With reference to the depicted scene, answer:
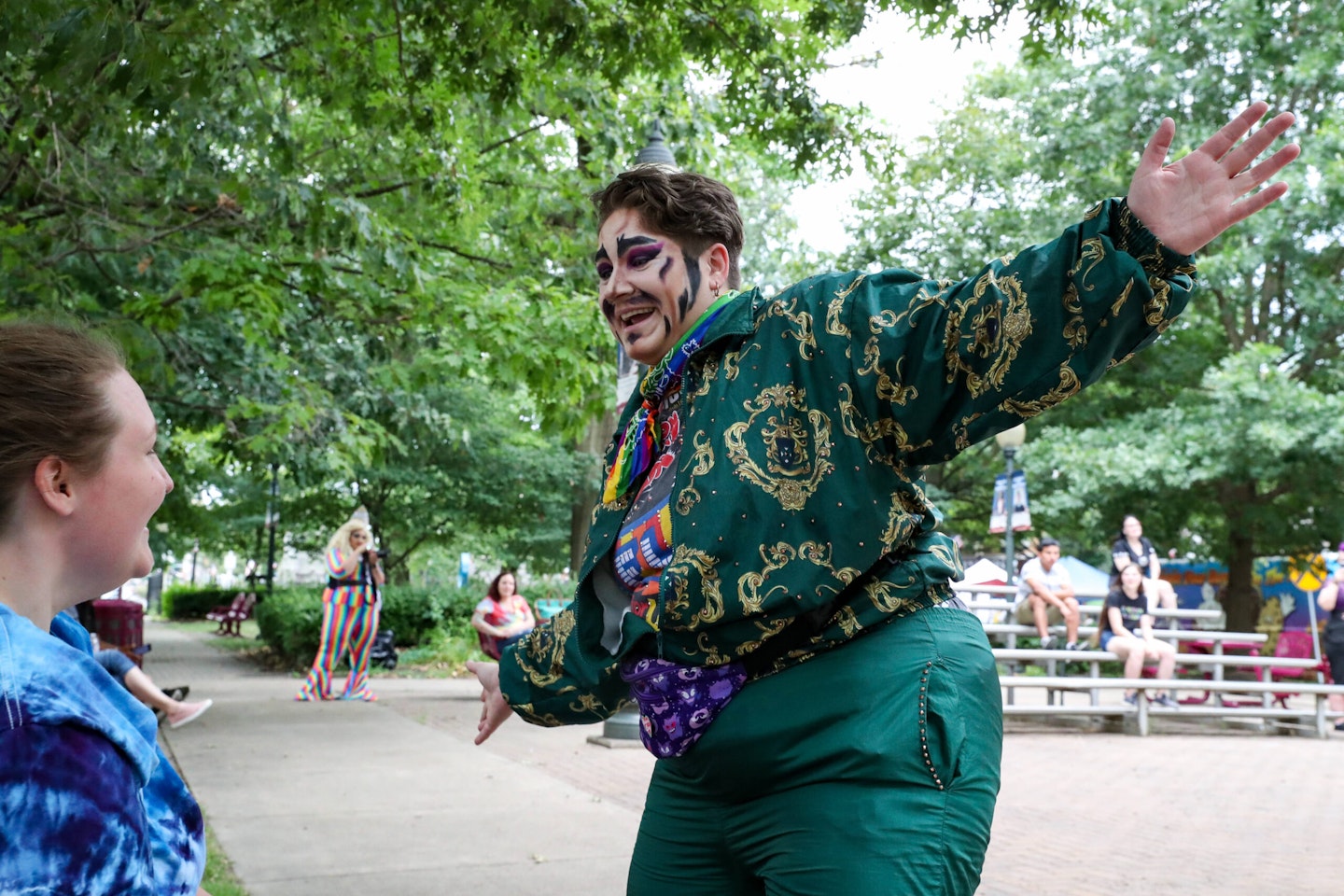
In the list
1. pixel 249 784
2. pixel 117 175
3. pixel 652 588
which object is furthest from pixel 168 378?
pixel 652 588

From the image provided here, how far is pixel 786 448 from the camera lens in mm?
1917

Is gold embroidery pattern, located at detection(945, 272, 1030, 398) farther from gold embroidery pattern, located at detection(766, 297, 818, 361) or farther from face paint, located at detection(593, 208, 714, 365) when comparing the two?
face paint, located at detection(593, 208, 714, 365)

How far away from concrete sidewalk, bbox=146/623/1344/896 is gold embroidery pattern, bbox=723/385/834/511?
350 centimetres

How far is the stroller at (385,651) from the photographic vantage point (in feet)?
56.6

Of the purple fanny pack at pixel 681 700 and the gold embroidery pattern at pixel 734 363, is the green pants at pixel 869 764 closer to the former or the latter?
the purple fanny pack at pixel 681 700

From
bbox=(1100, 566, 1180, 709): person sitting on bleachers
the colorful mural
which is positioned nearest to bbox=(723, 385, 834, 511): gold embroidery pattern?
bbox=(1100, 566, 1180, 709): person sitting on bleachers

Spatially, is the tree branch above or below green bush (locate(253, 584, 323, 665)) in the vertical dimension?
above

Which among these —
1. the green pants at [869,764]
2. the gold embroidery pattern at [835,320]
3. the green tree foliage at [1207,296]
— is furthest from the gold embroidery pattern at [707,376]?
the green tree foliage at [1207,296]

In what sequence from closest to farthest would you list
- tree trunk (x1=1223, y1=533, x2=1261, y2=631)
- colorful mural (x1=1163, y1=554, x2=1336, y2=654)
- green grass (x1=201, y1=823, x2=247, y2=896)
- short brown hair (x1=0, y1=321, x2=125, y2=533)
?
short brown hair (x1=0, y1=321, x2=125, y2=533) < green grass (x1=201, y1=823, x2=247, y2=896) < tree trunk (x1=1223, y1=533, x2=1261, y2=631) < colorful mural (x1=1163, y1=554, x2=1336, y2=654)

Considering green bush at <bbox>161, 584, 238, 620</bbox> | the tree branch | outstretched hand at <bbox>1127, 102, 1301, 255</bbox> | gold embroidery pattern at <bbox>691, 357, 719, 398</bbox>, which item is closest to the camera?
outstretched hand at <bbox>1127, 102, 1301, 255</bbox>

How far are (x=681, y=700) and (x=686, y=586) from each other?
8.7 inches

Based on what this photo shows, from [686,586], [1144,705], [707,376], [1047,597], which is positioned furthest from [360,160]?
[1144,705]

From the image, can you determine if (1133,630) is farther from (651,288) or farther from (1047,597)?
Result: (651,288)

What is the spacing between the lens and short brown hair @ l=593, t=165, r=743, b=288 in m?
2.30
